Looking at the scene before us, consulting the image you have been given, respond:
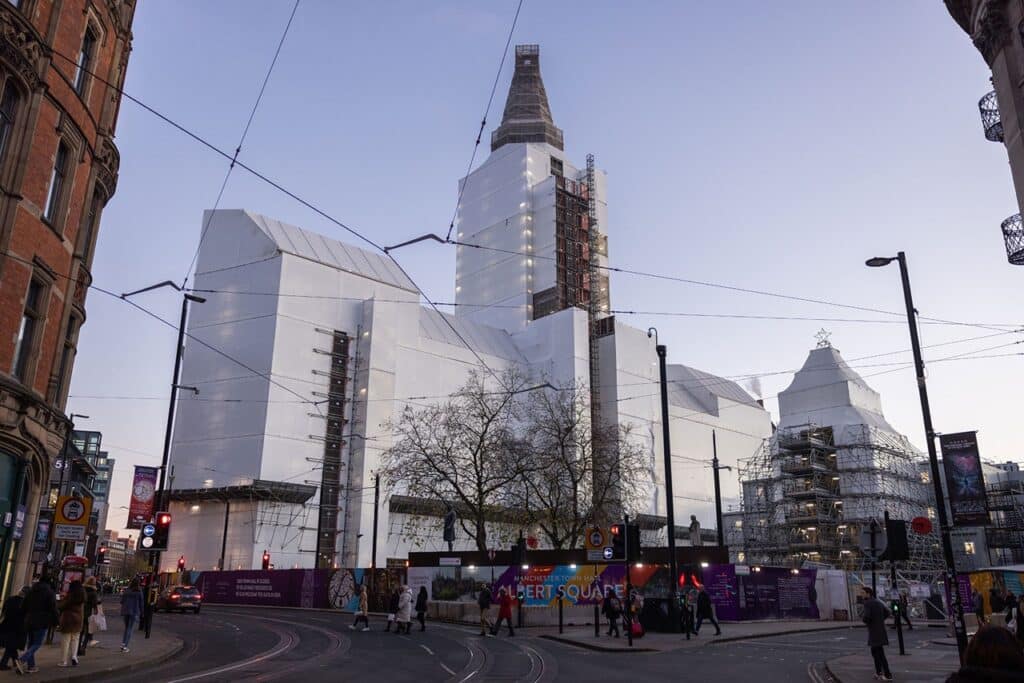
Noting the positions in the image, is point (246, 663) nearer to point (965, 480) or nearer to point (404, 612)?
point (404, 612)

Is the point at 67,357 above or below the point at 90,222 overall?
below

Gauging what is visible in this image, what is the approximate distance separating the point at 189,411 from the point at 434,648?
170 ft

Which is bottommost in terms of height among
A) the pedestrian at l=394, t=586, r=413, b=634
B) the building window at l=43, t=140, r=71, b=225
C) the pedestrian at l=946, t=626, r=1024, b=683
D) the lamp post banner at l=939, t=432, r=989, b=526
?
the pedestrian at l=394, t=586, r=413, b=634

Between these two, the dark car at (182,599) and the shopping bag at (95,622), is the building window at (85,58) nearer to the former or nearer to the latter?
the shopping bag at (95,622)

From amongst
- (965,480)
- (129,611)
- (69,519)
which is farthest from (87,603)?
(965,480)

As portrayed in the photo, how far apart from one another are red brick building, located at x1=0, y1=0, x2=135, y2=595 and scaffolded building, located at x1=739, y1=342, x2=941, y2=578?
1929 inches

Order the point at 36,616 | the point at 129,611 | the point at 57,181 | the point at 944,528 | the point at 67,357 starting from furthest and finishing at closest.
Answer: the point at 67,357
the point at 57,181
the point at 129,611
the point at 944,528
the point at 36,616

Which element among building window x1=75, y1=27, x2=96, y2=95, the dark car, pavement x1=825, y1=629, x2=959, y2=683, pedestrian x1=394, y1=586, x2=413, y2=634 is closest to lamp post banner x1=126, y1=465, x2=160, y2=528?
pedestrian x1=394, y1=586, x2=413, y2=634

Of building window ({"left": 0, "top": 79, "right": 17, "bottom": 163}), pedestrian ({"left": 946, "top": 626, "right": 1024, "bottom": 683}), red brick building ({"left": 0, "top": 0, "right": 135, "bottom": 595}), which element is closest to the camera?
pedestrian ({"left": 946, "top": 626, "right": 1024, "bottom": 683})

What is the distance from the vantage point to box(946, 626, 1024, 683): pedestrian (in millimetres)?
3566

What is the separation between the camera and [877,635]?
13.9 metres

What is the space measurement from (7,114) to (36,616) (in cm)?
1077

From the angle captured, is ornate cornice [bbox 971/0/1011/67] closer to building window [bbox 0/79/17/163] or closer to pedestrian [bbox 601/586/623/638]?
pedestrian [bbox 601/586/623/638]

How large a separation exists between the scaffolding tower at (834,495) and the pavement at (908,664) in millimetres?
35009
